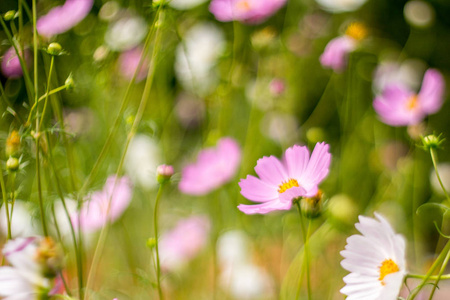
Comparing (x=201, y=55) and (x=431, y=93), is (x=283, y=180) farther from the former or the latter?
(x=201, y=55)

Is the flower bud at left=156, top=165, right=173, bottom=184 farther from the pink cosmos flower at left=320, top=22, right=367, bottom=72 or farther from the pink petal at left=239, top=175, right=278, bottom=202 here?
the pink cosmos flower at left=320, top=22, right=367, bottom=72

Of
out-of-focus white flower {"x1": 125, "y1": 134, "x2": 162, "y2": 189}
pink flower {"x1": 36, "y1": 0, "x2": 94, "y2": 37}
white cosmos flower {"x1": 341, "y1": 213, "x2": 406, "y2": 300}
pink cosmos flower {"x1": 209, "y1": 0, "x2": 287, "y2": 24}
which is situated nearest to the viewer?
white cosmos flower {"x1": 341, "y1": 213, "x2": 406, "y2": 300}

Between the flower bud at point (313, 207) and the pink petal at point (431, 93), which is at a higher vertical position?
the flower bud at point (313, 207)

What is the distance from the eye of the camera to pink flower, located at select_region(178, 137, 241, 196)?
2.12ft

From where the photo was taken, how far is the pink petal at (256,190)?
36 cm

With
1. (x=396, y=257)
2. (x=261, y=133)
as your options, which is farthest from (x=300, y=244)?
(x=396, y=257)

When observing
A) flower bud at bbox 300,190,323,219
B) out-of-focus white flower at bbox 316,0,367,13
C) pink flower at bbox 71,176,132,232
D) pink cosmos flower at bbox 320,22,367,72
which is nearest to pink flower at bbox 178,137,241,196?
pink flower at bbox 71,176,132,232

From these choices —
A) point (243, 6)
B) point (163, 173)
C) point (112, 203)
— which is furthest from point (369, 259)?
point (243, 6)

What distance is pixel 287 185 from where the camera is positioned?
372 millimetres

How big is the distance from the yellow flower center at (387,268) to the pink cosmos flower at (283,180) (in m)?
0.07

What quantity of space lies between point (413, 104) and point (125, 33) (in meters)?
0.45

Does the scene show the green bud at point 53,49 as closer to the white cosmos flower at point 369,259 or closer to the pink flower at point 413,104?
the white cosmos flower at point 369,259

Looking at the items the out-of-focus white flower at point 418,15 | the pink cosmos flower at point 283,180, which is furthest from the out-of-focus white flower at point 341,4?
the pink cosmos flower at point 283,180

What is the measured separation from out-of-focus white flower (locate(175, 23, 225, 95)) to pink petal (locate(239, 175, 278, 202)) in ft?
1.80
